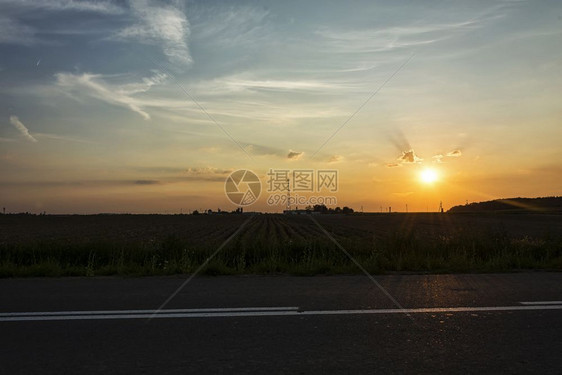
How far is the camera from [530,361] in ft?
15.8

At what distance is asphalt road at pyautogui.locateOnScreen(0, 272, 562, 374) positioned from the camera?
4.77 m

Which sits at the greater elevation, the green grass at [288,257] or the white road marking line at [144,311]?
the green grass at [288,257]

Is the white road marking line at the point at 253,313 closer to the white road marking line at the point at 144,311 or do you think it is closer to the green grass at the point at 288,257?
the white road marking line at the point at 144,311

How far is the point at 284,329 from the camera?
5945mm

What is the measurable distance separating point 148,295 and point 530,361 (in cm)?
583

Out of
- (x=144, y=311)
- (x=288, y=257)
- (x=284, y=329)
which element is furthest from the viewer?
(x=288, y=257)

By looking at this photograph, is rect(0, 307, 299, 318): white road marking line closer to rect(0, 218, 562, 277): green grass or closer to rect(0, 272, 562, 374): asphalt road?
rect(0, 272, 562, 374): asphalt road

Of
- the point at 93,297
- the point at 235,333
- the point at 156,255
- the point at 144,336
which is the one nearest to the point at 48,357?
the point at 144,336

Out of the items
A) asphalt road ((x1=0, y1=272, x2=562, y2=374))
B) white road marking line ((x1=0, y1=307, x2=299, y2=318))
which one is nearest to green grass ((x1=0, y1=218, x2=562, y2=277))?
asphalt road ((x1=0, y1=272, x2=562, y2=374))

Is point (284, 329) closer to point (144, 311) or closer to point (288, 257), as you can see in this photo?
point (144, 311)

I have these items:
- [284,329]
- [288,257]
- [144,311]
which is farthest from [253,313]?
[288,257]

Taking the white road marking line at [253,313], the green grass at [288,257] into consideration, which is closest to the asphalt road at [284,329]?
the white road marking line at [253,313]

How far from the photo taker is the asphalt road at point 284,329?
4.77m

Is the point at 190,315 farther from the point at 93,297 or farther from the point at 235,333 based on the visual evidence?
the point at 93,297
